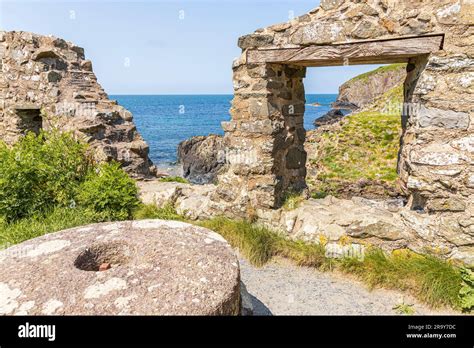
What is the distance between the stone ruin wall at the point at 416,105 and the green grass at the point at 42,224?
97.9 inches

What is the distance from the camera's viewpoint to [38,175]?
19.1 ft

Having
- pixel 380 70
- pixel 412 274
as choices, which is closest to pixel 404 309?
pixel 412 274

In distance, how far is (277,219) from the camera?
5434mm

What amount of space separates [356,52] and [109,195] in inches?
164

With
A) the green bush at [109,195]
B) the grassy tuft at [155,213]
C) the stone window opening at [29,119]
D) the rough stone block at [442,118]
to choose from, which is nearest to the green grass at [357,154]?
the grassy tuft at [155,213]

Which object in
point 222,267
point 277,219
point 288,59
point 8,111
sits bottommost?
point 277,219

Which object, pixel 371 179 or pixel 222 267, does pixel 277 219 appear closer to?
pixel 222 267

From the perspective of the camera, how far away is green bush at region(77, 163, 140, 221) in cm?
580

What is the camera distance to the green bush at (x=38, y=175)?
18.2 feet

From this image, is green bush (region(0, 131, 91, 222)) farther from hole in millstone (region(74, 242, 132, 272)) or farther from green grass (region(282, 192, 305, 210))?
green grass (region(282, 192, 305, 210))

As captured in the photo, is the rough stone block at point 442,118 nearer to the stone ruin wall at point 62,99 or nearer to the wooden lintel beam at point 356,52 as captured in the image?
the wooden lintel beam at point 356,52

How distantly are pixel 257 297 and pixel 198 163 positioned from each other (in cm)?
2090

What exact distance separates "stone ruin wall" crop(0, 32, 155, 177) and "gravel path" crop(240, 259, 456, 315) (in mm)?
4002
